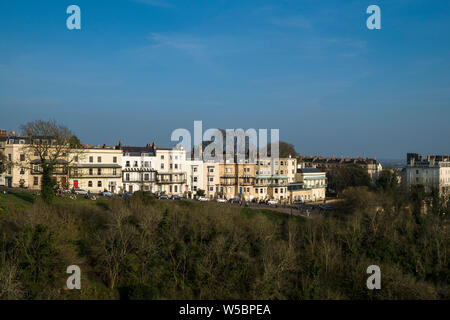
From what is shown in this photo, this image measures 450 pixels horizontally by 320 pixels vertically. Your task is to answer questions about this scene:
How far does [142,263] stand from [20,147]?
102 ft

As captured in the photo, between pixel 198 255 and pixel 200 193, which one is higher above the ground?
pixel 200 193

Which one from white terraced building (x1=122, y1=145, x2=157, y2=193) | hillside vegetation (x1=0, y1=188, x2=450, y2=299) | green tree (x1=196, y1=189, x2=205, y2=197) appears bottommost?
hillside vegetation (x1=0, y1=188, x2=450, y2=299)

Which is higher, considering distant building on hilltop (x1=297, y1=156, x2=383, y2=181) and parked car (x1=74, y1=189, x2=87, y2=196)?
distant building on hilltop (x1=297, y1=156, x2=383, y2=181)

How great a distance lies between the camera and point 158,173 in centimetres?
5738

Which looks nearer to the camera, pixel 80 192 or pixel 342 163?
pixel 80 192

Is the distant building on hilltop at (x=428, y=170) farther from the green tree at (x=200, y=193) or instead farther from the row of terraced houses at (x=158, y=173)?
the green tree at (x=200, y=193)

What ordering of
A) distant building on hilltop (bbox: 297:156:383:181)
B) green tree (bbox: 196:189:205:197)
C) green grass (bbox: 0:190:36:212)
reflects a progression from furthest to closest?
distant building on hilltop (bbox: 297:156:383:181) → green tree (bbox: 196:189:205:197) → green grass (bbox: 0:190:36:212)

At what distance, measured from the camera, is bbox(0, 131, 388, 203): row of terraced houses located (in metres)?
51.9

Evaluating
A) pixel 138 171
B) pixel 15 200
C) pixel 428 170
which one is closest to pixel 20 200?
pixel 15 200

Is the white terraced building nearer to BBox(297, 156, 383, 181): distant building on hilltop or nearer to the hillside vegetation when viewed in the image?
the hillside vegetation

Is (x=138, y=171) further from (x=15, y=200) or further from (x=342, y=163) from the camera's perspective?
(x=342, y=163)

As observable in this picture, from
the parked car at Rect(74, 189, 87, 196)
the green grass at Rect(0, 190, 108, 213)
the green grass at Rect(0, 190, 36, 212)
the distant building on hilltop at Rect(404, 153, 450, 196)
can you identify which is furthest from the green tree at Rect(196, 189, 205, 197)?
the distant building on hilltop at Rect(404, 153, 450, 196)

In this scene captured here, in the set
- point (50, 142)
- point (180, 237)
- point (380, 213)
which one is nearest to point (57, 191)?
point (50, 142)
